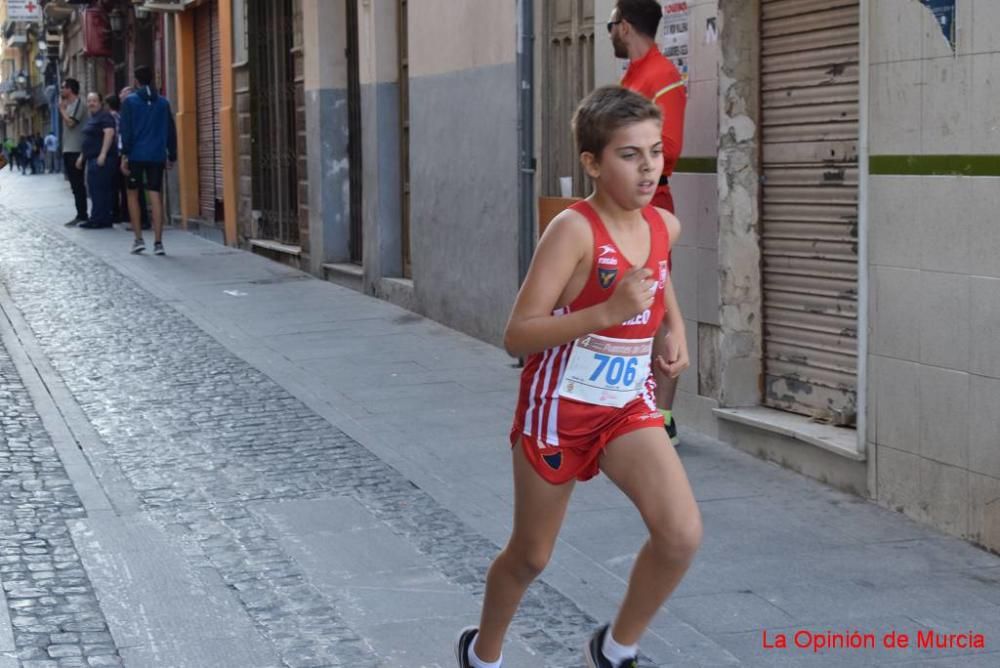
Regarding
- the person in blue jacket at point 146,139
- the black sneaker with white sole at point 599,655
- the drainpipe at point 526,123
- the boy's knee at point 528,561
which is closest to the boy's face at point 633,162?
the boy's knee at point 528,561

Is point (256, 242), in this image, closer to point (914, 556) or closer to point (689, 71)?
point (689, 71)

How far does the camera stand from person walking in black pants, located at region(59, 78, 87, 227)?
23.1 metres

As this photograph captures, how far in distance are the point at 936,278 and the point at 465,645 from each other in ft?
8.49

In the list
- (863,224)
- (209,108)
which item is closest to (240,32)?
(209,108)

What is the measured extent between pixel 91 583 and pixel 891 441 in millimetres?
3103

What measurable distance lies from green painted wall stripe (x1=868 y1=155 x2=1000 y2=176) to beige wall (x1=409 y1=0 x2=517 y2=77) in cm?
467

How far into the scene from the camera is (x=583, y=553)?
5.92 m

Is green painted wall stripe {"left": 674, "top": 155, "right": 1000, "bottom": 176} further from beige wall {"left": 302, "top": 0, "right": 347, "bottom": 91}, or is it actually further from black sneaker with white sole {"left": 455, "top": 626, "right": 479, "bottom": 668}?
beige wall {"left": 302, "top": 0, "right": 347, "bottom": 91}

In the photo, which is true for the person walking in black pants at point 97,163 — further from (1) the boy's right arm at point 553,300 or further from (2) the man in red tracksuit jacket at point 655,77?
(1) the boy's right arm at point 553,300

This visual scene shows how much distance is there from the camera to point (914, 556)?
228 inches

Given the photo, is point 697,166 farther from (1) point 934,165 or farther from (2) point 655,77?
(1) point 934,165

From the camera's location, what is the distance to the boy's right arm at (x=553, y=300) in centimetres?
399

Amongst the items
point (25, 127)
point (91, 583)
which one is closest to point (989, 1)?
point (91, 583)

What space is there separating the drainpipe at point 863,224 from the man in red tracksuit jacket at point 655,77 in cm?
104
